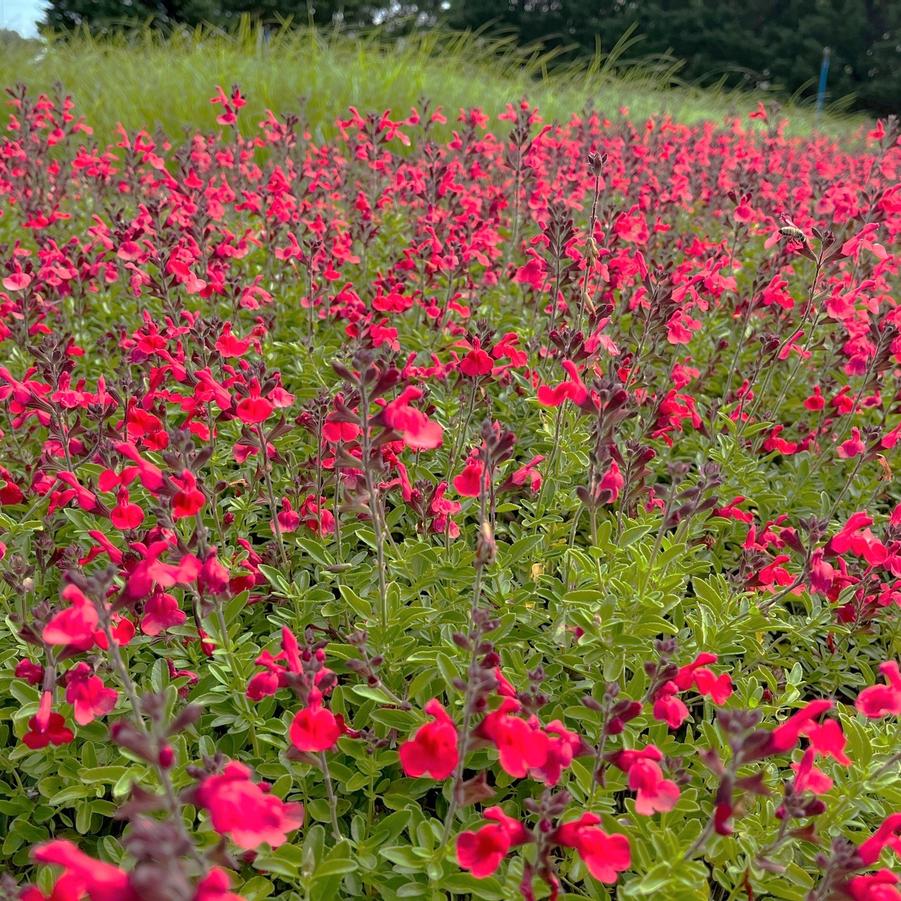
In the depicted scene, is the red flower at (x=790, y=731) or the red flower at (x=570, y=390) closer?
the red flower at (x=790, y=731)

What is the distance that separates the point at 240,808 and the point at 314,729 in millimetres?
366

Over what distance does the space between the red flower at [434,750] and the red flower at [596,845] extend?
29 cm

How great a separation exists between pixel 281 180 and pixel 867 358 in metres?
3.90

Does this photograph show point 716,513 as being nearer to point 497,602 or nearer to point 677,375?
point 677,375

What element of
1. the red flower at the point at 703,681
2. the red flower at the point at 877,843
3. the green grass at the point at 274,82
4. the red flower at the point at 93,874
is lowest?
the red flower at the point at 877,843

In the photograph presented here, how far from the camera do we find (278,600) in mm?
3186

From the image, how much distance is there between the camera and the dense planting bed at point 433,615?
1811 millimetres

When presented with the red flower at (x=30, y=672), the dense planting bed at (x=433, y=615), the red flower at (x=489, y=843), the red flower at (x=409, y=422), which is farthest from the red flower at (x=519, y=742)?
the red flower at (x=30, y=672)

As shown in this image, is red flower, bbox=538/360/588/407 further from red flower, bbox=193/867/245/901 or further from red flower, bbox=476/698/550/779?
red flower, bbox=193/867/245/901

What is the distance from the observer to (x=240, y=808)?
1.43 m

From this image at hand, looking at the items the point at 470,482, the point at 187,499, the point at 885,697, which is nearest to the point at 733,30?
the point at 470,482

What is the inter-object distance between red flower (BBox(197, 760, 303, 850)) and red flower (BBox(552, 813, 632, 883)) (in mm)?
650

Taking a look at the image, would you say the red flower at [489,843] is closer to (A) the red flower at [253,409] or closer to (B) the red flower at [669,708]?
(B) the red flower at [669,708]

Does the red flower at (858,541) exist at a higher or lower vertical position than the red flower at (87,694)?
higher
